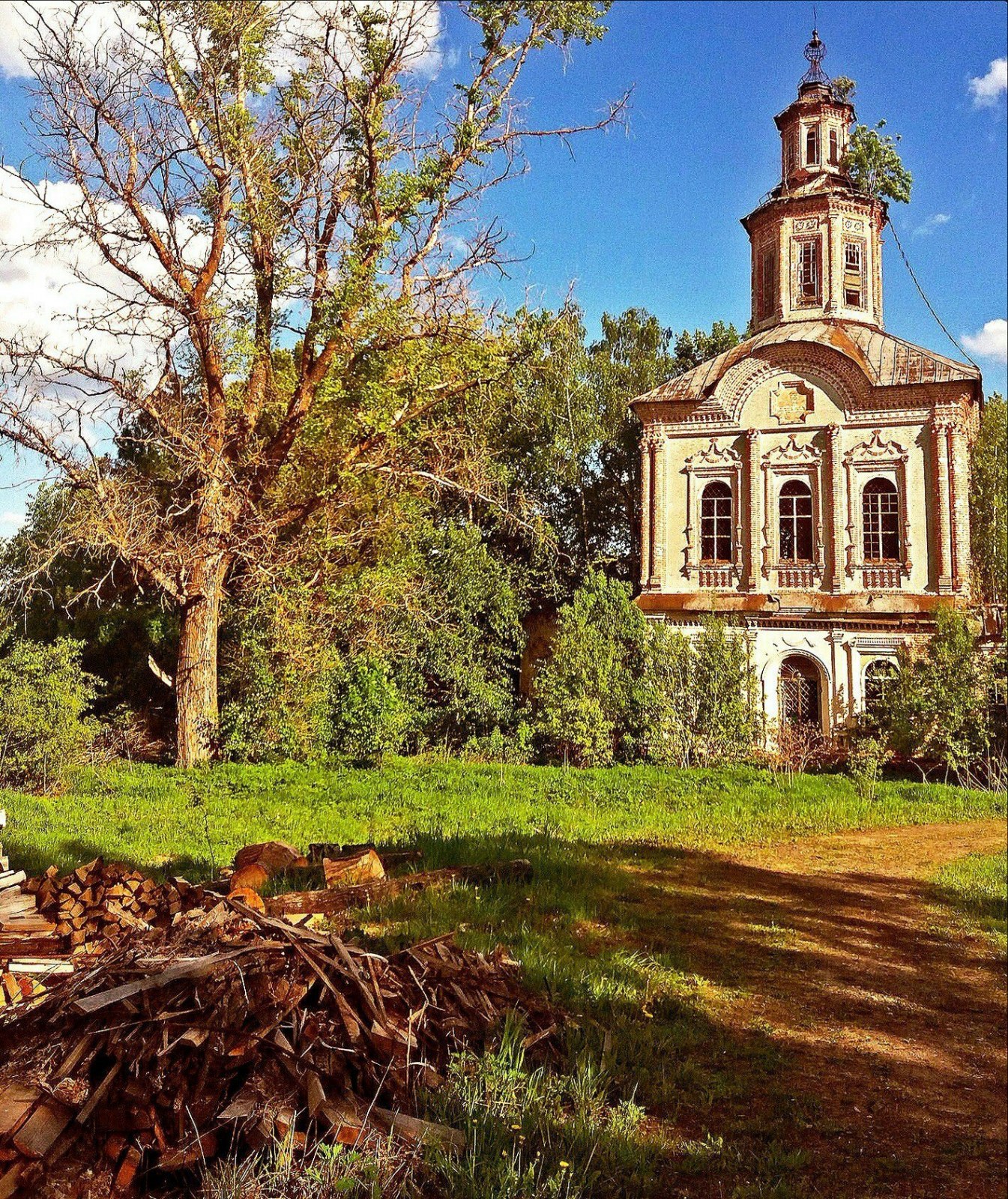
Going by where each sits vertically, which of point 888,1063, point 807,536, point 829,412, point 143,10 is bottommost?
point 888,1063

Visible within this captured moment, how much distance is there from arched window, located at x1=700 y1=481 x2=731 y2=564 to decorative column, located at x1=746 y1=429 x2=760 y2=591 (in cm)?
49

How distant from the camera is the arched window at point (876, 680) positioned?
17.4m

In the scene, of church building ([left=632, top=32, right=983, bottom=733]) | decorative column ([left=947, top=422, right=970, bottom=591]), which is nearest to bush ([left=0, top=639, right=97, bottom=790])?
church building ([left=632, top=32, right=983, bottom=733])

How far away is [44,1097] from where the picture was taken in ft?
11.8

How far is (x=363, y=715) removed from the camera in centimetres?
1523

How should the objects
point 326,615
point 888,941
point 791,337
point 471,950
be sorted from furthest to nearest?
point 791,337
point 326,615
point 888,941
point 471,950

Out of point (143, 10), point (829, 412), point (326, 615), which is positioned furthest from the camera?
point (829, 412)

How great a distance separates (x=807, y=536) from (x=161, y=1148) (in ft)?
60.1

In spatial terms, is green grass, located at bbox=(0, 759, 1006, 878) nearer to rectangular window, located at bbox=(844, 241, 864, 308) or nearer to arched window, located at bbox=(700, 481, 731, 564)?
arched window, located at bbox=(700, 481, 731, 564)

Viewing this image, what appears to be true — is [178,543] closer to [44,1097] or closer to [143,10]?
[143,10]

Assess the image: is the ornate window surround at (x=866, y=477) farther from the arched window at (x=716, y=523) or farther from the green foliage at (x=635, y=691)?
the green foliage at (x=635, y=691)

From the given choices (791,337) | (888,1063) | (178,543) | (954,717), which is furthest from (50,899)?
(791,337)

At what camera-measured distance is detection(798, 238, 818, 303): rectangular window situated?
22.4 m

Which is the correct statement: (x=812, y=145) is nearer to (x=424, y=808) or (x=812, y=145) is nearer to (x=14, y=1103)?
(x=424, y=808)
